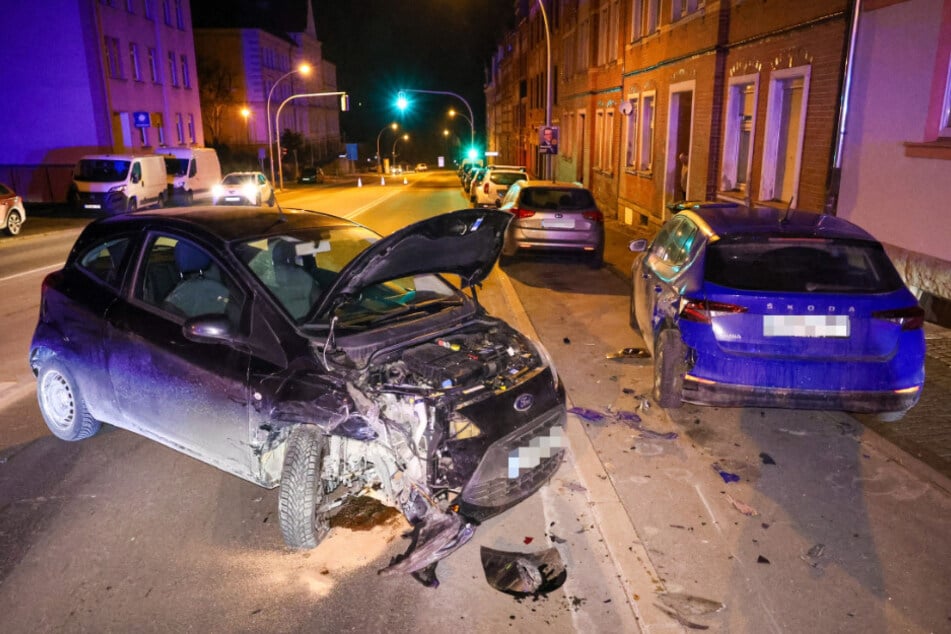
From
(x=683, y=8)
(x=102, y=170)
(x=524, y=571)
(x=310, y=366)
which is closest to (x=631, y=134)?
(x=683, y=8)

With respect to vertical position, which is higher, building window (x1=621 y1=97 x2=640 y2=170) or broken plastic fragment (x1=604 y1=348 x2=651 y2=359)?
building window (x1=621 y1=97 x2=640 y2=170)

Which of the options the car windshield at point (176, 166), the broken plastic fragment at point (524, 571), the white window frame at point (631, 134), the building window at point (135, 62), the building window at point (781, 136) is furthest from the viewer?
the building window at point (135, 62)

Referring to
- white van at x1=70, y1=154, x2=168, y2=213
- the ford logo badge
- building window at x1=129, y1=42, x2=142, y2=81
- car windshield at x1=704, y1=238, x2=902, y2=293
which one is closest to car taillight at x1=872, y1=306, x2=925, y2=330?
car windshield at x1=704, y1=238, x2=902, y2=293

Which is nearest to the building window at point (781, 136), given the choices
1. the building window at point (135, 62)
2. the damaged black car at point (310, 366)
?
the damaged black car at point (310, 366)

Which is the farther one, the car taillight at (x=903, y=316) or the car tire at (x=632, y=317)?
the car tire at (x=632, y=317)

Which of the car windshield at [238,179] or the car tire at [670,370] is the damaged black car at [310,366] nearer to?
the car tire at [670,370]

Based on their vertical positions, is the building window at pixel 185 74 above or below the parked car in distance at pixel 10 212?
above

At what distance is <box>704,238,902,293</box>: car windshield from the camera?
5273 mm

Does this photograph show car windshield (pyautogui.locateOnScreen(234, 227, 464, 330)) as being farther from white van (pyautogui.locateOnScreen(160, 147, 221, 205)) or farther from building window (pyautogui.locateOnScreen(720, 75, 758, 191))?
white van (pyautogui.locateOnScreen(160, 147, 221, 205))

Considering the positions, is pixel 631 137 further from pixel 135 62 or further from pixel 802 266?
pixel 135 62

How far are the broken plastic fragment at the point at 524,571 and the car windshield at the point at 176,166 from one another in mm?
26979

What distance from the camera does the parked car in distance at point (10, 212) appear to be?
19.3m

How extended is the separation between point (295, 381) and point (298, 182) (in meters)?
56.4

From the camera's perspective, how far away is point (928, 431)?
5.65m
